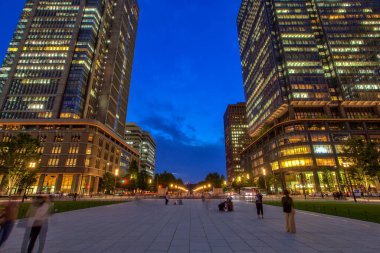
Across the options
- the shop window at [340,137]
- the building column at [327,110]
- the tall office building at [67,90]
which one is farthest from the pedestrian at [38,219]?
the building column at [327,110]

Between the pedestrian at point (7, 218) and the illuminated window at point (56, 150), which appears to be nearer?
the pedestrian at point (7, 218)

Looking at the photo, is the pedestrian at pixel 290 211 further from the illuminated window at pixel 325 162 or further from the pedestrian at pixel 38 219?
the illuminated window at pixel 325 162

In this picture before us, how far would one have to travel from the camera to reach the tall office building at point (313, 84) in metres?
83.6

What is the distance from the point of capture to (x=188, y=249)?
8.30 metres

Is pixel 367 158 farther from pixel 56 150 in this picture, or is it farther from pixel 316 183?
pixel 56 150

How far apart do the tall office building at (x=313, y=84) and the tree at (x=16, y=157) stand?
8743 cm

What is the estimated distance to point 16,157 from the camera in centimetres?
4728

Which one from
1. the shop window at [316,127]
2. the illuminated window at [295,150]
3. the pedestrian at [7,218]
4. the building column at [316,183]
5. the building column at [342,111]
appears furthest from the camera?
the building column at [342,111]

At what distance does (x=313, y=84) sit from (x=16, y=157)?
111 metres

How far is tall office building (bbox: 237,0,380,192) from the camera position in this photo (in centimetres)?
8356

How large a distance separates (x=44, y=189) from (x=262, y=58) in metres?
122

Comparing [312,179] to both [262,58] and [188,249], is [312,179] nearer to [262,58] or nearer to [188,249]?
[262,58]

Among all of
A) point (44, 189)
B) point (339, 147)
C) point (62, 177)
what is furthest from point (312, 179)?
point (44, 189)

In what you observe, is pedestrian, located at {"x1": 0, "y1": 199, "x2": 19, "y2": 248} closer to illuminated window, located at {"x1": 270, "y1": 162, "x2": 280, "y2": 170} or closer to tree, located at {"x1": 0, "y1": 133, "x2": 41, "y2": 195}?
tree, located at {"x1": 0, "y1": 133, "x2": 41, "y2": 195}
